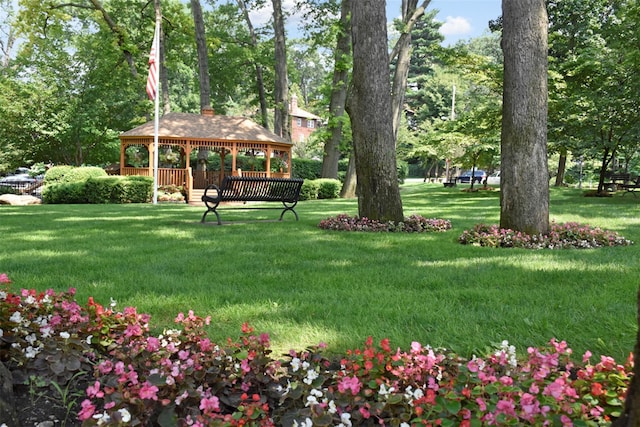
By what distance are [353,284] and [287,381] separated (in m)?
2.18

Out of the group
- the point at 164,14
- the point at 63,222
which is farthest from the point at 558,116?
the point at 164,14

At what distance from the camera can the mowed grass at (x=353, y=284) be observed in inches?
124

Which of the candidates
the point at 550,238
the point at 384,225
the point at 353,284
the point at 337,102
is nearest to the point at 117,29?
the point at 337,102

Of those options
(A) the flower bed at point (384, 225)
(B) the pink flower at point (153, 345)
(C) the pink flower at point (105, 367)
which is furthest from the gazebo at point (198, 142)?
(C) the pink flower at point (105, 367)

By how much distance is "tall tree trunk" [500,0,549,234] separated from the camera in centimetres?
679

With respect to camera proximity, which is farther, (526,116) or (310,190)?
(310,190)

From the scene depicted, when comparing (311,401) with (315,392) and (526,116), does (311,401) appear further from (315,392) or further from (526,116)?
(526,116)

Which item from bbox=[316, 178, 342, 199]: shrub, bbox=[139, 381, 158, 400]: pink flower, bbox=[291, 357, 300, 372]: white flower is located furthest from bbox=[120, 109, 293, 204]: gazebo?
bbox=[139, 381, 158, 400]: pink flower

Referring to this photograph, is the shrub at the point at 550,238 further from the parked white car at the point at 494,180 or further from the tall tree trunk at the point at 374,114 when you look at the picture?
the parked white car at the point at 494,180

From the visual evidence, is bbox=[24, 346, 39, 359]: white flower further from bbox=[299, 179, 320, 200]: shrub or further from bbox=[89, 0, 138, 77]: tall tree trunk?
bbox=[89, 0, 138, 77]: tall tree trunk

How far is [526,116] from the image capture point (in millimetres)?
6797

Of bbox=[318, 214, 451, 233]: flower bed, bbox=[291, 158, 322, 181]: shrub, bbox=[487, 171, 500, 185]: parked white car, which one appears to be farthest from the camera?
bbox=[487, 171, 500, 185]: parked white car

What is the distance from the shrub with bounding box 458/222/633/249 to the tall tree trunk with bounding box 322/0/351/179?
40.9 ft

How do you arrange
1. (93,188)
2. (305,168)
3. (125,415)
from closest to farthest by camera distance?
(125,415) < (93,188) < (305,168)
